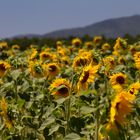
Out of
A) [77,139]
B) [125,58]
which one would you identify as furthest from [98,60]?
[125,58]

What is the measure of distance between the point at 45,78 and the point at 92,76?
6.30 ft

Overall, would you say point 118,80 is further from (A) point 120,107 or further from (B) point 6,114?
(A) point 120,107

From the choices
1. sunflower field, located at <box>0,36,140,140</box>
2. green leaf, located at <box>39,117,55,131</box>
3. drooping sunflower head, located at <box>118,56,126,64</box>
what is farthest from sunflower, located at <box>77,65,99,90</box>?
drooping sunflower head, located at <box>118,56,126,64</box>

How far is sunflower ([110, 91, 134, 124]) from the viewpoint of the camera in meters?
2.29

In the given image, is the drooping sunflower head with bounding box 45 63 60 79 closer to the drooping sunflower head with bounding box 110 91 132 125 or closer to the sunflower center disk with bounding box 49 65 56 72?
the sunflower center disk with bounding box 49 65 56 72

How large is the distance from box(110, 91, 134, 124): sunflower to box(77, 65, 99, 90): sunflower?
1.20m

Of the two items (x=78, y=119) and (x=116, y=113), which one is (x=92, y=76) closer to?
(x=78, y=119)

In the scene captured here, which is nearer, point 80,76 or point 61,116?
point 80,76

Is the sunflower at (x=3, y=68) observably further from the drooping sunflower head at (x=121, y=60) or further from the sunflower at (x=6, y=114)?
the drooping sunflower head at (x=121, y=60)

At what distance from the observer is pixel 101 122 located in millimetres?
2459

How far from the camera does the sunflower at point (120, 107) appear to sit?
2.29m

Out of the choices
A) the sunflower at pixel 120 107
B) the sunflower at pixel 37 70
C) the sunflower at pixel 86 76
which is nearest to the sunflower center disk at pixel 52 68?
the sunflower at pixel 37 70

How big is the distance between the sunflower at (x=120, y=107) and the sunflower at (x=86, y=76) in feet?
3.93

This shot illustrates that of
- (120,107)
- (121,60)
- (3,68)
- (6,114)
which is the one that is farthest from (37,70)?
(120,107)
